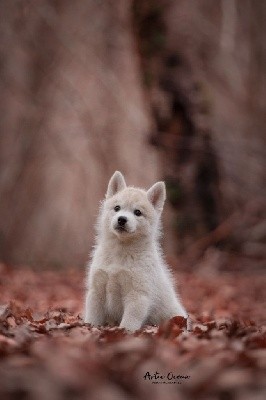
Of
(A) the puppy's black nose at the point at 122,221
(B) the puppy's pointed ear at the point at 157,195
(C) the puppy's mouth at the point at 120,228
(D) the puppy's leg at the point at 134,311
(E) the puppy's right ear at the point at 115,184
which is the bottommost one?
(D) the puppy's leg at the point at 134,311

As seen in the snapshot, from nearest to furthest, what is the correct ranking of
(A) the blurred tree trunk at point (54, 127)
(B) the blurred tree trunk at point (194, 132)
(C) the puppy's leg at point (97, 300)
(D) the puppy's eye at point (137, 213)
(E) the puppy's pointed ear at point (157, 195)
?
1. (C) the puppy's leg at point (97, 300)
2. (D) the puppy's eye at point (137, 213)
3. (E) the puppy's pointed ear at point (157, 195)
4. (A) the blurred tree trunk at point (54, 127)
5. (B) the blurred tree trunk at point (194, 132)

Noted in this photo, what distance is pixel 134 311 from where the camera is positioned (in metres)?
5.59

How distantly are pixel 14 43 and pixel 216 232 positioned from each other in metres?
6.09

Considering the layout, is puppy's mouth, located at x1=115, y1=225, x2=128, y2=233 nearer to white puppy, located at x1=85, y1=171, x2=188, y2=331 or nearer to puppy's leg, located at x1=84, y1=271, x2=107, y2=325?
white puppy, located at x1=85, y1=171, x2=188, y2=331

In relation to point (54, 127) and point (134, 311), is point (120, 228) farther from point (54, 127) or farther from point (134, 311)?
point (54, 127)

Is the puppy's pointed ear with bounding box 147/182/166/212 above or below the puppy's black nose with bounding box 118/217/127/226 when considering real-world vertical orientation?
above

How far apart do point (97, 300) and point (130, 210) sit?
0.77 metres

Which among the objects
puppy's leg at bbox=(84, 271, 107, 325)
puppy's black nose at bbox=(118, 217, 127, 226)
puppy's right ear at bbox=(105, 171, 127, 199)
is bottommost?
puppy's leg at bbox=(84, 271, 107, 325)

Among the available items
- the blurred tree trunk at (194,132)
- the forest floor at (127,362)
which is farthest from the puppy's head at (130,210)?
the blurred tree trunk at (194,132)

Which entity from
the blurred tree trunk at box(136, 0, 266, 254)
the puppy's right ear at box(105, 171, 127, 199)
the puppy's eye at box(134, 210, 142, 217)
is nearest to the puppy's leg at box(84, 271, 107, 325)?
the puppy's eye at box(134, 210, 142, 217)

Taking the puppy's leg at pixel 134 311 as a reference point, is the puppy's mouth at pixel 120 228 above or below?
above

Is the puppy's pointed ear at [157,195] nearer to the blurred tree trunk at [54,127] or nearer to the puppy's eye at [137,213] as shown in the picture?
the puppy's eye at [137,213]

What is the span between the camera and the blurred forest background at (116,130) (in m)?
14.6

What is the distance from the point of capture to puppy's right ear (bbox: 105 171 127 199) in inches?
248
